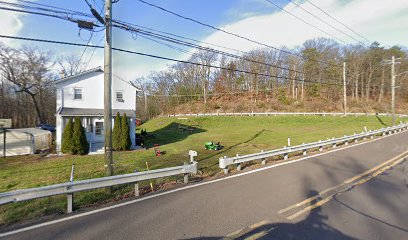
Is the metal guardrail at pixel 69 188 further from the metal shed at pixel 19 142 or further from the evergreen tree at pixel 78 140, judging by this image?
the metal shed at pixel 19 142

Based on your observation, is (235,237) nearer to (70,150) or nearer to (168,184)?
(168,184)

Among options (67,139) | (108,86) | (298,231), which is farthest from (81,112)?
(298,231)

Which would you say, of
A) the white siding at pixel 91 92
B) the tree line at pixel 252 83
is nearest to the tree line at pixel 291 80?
the tree line at pixel 252 83

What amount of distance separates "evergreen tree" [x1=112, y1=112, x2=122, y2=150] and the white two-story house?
1.34 meters

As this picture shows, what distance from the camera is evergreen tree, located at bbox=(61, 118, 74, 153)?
56.6 ft

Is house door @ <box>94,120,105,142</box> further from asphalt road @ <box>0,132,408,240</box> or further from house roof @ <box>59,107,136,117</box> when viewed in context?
asphalt road @ <box>0,132,408,240</box>

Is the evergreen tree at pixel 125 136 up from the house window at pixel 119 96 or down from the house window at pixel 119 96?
down

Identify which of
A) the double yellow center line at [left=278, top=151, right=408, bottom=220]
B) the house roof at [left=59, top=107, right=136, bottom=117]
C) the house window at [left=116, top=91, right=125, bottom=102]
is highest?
the house window at [left=116, top=91, right=125, bottom=102]

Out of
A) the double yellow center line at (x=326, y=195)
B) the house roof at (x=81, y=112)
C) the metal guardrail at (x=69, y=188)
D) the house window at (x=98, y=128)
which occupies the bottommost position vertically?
the double yellow center line at (x=326, y=195)

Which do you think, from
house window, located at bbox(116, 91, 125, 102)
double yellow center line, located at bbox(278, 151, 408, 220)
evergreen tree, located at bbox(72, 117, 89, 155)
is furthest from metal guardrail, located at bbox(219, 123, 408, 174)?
house window, located at bbox(116, 91, 125, 102)

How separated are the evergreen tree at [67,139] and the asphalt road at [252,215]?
46.5 ft

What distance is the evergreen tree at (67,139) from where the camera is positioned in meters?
17.2

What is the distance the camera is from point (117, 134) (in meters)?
18.8

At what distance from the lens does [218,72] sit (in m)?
70.2
